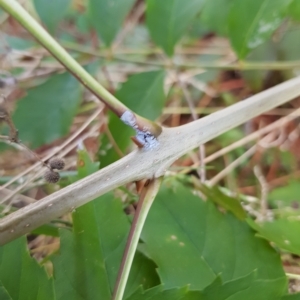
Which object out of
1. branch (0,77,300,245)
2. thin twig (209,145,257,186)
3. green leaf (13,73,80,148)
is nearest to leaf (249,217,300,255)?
branch (0,77,300,245)

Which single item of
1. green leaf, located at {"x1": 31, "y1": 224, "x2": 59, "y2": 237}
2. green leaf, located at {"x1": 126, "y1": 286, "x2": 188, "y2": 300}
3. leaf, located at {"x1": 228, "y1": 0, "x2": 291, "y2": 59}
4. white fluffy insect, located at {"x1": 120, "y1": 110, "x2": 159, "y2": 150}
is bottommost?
green leaf, located at {"x1": 126, "y1": 286, "x2": 188, "y2": 300}

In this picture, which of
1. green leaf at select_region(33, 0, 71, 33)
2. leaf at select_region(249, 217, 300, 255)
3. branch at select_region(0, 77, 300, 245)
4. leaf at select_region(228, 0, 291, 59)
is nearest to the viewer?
branch at select_region(0, 77, 300, 245)

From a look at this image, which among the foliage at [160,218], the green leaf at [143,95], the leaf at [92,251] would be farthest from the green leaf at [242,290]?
the green leaf at [143,95]

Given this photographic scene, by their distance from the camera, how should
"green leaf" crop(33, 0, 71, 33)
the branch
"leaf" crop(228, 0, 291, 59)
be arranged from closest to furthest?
the branch → "leaf" crop(228, 0, 291, 59) → "green leaf" crop(33, 0, 71, 33)

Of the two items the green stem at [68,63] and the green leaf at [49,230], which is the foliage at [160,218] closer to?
the green leaf at [49,230]

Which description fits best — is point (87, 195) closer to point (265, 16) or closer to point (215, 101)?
point (265, 16)

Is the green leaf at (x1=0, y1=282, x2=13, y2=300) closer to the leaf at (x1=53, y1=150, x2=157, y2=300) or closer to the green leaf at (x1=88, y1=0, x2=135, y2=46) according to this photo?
the leaf at (x1=53, y1=150, x2=157, y2=300)

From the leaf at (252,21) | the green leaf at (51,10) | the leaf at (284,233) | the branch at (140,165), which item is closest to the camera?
the branch at (140,165)
